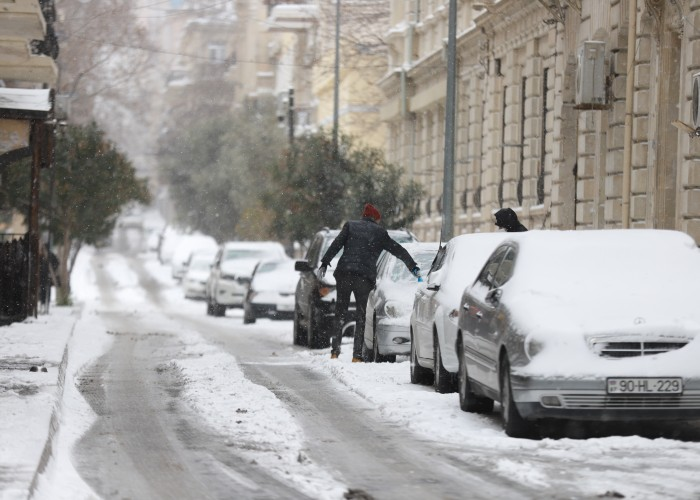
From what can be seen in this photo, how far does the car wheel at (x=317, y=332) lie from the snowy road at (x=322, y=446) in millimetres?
5076

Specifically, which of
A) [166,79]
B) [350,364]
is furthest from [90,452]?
[166,79]

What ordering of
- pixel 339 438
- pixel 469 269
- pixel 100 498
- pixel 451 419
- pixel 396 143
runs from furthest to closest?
pixel 396 143 → pixel 469 269 → pixel 451 419 → pixel 339 438 → pixel 100 498

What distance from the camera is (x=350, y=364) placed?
19109 mm

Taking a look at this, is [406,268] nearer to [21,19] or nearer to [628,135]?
[628,135]

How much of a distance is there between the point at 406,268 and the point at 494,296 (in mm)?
7363

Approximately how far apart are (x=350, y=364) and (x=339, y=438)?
23.2ft

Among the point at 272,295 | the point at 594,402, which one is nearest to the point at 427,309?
the point at 594,402

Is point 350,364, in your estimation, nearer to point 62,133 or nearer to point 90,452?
point 90,452

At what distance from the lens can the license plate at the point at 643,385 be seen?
11.4 meters

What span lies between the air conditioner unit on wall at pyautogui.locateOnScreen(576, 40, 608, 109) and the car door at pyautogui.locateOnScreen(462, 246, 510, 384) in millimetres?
13138

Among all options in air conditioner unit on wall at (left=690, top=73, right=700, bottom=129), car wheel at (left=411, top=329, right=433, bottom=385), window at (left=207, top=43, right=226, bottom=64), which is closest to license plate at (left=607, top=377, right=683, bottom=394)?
car wheel at (left=411, top=329, right=433, bottom=385)

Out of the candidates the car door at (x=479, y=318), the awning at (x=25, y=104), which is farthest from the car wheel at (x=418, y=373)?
the awning at (x=25, y=104)

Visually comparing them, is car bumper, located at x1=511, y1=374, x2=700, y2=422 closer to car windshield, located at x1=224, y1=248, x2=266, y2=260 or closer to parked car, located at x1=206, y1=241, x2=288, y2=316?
parked car, located at x1=206, y1=241, x2=288, y2=316

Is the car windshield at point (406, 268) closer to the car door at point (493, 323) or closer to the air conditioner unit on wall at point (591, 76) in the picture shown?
the car door at point (493, 323)
